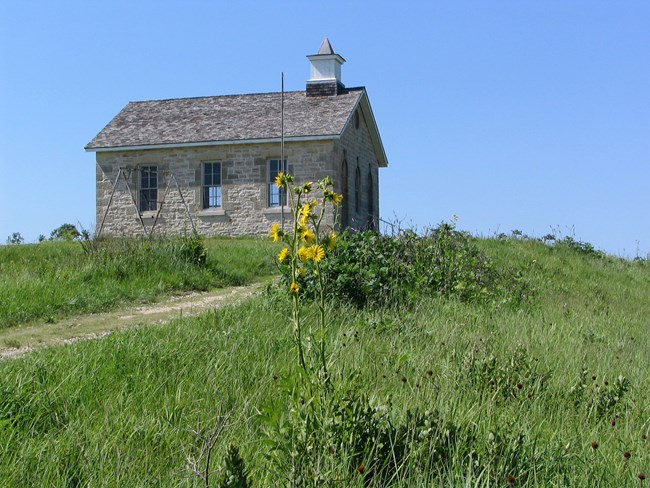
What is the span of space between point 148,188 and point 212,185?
7.61 ft

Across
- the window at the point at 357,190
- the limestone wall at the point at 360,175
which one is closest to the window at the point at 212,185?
the limestone wall at the point at 360,175

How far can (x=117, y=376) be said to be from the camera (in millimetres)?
6004

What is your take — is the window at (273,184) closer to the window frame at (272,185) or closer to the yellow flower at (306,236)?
the window frame at (272,185)

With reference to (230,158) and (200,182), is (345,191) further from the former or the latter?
(200,182)

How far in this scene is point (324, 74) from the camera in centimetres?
2794

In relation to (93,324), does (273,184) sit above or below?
above

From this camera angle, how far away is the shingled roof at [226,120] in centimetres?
2539

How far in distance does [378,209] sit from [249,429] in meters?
26.6

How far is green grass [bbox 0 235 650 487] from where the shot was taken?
4.28m

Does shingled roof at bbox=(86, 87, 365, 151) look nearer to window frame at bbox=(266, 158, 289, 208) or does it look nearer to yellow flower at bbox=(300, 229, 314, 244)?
window frame at bbox=(266, 158, 289, 208)

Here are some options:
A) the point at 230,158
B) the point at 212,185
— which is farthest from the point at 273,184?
the point at 212,185

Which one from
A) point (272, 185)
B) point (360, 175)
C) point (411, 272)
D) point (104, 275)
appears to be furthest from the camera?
point (360, 175)

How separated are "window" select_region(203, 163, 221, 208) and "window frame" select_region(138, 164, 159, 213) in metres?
1.70

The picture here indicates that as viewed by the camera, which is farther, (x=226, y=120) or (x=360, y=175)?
(x=360, y=175)
